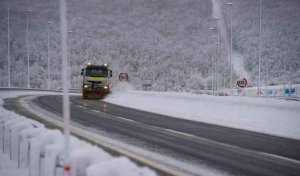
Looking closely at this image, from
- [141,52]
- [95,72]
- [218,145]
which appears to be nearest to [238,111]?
[218,145]

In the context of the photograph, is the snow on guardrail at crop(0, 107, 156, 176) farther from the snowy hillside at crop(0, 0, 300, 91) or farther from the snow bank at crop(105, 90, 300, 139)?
the snowy hillside at crop(0, 0, 300, 91)

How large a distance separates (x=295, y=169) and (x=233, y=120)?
10220 millimetres

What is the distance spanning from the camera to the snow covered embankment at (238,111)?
15754 millimetres

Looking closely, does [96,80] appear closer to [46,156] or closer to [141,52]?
[46,156]

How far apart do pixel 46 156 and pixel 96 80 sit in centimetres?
2946

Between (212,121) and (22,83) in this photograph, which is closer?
(212,121)

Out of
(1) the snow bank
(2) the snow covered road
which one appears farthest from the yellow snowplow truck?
(2) the snow covered road

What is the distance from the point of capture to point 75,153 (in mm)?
5566

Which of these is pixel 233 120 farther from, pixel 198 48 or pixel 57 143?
pixel 198 48

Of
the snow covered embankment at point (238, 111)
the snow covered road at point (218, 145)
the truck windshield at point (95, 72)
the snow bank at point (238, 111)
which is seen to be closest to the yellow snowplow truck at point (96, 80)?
the truck windshield at point (95, 72)

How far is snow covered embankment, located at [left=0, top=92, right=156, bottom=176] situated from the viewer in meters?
5.08

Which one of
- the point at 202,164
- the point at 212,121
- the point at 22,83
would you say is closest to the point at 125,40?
the point at 22,83

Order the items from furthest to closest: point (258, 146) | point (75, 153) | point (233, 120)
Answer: point (233, 120), point (258, 146), point (75, 153)

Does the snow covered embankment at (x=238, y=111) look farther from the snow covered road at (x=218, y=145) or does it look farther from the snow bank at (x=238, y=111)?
the snow covered road at (x=218, y=145)
